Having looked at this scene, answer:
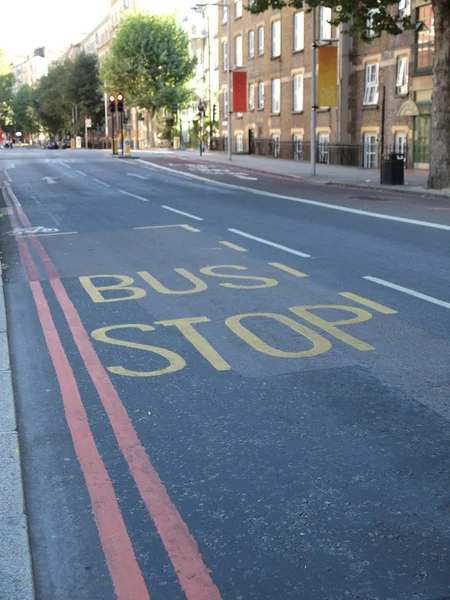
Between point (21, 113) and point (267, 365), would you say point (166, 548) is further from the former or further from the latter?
point (21, 113)

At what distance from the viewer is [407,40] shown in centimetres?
3272

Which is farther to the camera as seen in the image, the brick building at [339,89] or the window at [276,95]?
the window at [276,95]

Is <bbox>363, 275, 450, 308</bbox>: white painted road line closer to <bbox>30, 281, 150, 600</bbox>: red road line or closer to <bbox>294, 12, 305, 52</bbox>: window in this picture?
<bbox>30, 281, 150, 600</bbox>: red road line

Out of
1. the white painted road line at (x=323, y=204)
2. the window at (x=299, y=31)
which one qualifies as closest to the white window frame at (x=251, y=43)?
the window at (x=299, y=31)

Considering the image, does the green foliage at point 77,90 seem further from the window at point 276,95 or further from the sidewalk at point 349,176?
the sidewalk at point 349,176

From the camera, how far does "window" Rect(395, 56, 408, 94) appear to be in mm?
33344

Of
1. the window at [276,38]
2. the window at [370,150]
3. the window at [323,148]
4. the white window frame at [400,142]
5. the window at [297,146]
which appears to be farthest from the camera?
the window at [276,38]

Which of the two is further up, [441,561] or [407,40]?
[407,40]

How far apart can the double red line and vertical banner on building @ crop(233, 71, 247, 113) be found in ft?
127

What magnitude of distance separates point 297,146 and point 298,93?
3068mm

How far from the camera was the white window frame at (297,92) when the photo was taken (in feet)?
144

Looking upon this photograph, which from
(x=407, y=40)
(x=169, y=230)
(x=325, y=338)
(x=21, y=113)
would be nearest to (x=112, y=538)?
(x=325, y=338)

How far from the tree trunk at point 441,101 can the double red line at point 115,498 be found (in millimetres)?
18328

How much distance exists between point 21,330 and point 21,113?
147m
